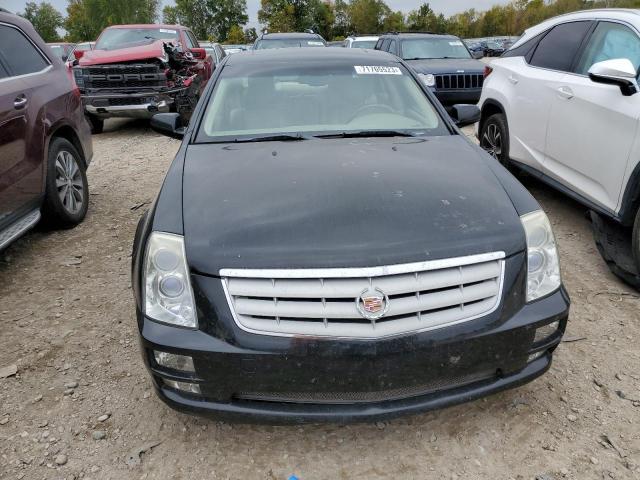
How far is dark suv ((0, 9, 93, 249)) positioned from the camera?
376 cm

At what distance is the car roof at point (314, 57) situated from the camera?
3.67 metres

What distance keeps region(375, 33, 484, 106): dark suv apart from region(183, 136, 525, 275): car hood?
21.7 feet

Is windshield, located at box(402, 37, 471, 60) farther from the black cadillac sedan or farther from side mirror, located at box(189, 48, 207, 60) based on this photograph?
the black cadillac sedan

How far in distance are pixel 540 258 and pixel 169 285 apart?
4.88 feet

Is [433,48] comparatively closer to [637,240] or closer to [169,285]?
[637,240]

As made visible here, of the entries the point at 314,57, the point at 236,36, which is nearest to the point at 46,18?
the point at 236,36

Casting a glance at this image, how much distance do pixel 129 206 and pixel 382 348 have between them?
413 centimetres

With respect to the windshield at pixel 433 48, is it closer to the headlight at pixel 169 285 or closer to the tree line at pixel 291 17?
the headlight at pixel 169 285

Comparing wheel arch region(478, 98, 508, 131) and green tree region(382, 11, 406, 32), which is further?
green tree region(382, 11, 406, 32)

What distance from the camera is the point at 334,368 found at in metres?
1.92

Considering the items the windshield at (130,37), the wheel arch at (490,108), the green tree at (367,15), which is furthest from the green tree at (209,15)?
the wheel arch at (490,108)

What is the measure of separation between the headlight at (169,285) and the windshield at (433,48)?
9.43 metres

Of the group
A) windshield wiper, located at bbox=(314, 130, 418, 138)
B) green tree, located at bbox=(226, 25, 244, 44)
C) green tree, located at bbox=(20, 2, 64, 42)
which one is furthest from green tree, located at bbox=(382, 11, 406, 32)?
windshield wiper, located at bbox=(314, 130, 418, 138)

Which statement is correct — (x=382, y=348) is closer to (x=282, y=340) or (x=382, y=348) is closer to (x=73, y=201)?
(x=282, y=340)
